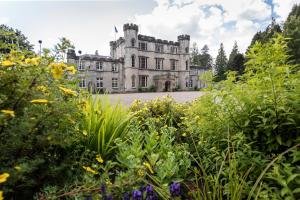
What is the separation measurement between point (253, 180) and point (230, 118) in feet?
1.89

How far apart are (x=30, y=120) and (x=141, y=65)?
38.2m

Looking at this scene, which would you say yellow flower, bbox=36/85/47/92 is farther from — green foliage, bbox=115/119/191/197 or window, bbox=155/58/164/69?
window, bbox=155/58/164/69

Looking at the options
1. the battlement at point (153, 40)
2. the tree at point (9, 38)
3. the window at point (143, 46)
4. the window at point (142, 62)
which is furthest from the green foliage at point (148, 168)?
the battlement at point (153, 40)

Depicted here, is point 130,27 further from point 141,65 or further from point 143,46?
point 141,65

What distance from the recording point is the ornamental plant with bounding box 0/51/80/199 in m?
1.37

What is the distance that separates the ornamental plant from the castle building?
33043mm

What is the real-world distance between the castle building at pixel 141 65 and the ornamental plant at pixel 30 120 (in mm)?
33043

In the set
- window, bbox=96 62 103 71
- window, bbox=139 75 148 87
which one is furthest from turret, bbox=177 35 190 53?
window, bbox=96 62 103 71

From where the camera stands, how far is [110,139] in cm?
257

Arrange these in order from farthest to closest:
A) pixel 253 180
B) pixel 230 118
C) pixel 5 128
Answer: pixel 230 118, pixel 253 180, pixel 5 128

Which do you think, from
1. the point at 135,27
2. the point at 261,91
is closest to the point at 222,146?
the point at 261,91

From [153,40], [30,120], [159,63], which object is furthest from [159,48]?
[30,120]

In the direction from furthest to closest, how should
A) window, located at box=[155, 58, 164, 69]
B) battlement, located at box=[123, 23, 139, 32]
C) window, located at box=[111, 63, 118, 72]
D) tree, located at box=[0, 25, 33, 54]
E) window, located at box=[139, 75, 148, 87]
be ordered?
window, located at box=[155, 58, 164, 69]
window, located at box=[139, 75, 148, 87]
window, located at box=[111, 63, 118, 72]
battlement, located at box=[123, 23, 139, 32]
tree, located at box=[0, 25, 33, 54]

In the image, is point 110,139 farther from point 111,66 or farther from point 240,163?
point 111,66
